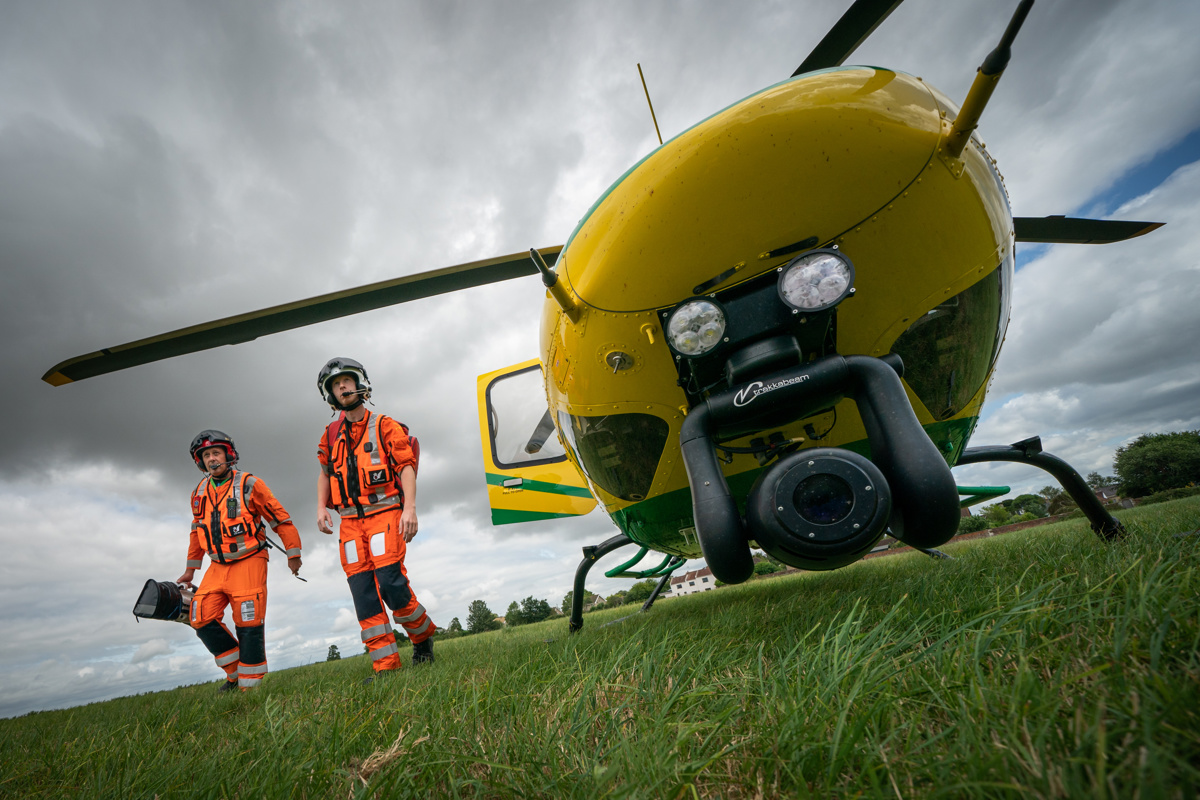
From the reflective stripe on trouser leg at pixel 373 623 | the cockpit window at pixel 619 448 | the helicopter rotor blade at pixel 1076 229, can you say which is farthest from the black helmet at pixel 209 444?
the helicopter rotor blade at pixel 1076 229

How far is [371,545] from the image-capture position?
3562mm

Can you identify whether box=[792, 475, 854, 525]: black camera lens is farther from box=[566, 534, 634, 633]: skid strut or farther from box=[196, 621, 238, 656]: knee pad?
box=[196, 621, 238, 656]: knee pad

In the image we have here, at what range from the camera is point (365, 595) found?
3473mm

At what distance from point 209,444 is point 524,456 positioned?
3308mm

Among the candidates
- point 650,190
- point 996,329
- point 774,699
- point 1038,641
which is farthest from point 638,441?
point 996,329

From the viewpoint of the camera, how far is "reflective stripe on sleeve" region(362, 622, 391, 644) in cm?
335

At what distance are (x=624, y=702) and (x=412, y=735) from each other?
1.60 ft

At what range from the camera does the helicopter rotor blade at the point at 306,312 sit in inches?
106

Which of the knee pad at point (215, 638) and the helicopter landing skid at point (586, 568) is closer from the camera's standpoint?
the helicopter landing skid at point (586, 568)

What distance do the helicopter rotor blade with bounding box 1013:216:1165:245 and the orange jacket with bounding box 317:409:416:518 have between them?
14.5ft

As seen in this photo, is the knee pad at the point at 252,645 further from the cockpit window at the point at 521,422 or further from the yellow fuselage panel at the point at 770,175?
the yellow fuselage panel at the point at 770,175

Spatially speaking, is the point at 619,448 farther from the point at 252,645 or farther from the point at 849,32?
the point at 252,645

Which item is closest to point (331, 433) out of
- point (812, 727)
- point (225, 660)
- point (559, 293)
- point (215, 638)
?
point (215, 638)

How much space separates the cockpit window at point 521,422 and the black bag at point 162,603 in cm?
329
